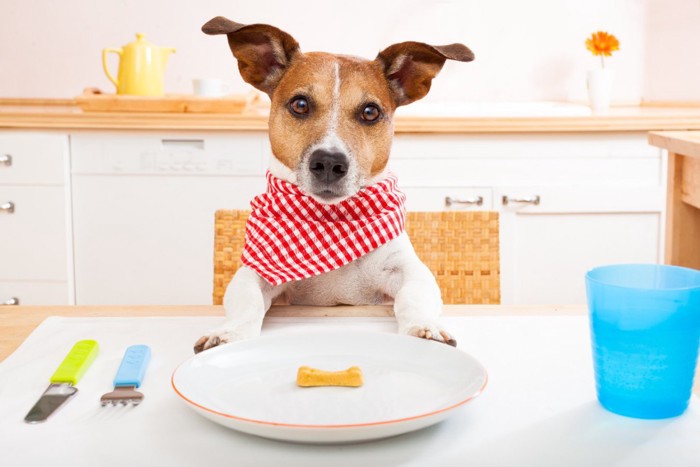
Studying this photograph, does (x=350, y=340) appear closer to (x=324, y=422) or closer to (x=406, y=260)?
(x=324, y=422)

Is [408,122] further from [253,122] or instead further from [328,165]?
[328,165]

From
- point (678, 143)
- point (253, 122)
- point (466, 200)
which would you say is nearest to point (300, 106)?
point (678, 143)

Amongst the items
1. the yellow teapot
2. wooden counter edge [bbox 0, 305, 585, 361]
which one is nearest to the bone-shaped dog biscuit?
wooden counter edge [bbox 0, 305, 585, 361]

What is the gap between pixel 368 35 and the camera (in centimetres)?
306

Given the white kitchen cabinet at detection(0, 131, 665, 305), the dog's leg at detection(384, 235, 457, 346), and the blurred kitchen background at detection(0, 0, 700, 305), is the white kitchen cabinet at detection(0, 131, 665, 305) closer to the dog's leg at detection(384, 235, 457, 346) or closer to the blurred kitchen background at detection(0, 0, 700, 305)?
the blurred kitchen background at detection(0, 0, 700, 305)

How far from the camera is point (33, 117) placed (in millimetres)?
2447

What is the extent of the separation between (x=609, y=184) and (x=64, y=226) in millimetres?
1679

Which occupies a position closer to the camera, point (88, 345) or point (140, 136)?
point (88, 345)

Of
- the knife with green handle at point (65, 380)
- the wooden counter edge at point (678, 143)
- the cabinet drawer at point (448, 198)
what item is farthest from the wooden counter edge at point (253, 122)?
the knife with green handle at point (65, 380)

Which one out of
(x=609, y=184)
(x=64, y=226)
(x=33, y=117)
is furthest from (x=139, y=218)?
(x=609, y=184)

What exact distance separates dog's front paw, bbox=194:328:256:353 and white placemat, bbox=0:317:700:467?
0.04 metres

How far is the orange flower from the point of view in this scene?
2.79 meters

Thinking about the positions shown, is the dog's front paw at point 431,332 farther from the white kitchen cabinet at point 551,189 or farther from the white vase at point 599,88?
the white vase at point 599,88

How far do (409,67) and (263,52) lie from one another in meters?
0.23
